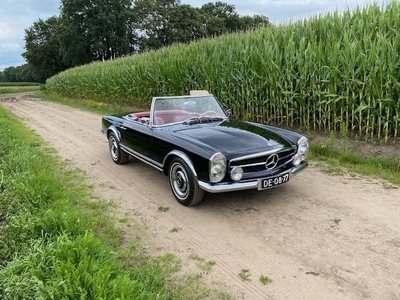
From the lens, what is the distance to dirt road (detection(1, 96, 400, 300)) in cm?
258

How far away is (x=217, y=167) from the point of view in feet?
11.7

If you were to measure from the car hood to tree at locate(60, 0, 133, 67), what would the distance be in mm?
47846

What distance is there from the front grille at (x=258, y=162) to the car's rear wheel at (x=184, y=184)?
565 mm

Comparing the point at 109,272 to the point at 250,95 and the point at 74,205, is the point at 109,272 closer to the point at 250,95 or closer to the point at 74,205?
the point at 74,205

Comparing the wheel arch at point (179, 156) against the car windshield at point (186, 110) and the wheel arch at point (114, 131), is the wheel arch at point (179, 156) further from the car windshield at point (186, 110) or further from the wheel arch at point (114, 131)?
the wheel arch at point (114, 131)

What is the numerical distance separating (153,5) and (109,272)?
188 ft

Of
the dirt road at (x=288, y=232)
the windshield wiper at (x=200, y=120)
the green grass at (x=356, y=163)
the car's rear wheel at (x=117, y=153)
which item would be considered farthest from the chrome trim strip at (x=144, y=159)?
the green grass at (x=356, y=163)

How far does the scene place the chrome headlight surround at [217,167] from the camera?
3.54 meters

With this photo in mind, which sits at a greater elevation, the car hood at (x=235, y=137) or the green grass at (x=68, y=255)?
the car hood at (x=235, y=137)

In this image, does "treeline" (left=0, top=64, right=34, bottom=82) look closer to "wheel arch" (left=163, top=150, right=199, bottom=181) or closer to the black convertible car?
the black convertible car

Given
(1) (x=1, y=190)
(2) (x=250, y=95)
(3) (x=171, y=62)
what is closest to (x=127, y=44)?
(3) (x=171, y=62)

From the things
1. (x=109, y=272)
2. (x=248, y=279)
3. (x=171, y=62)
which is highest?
(x=171, y=62)

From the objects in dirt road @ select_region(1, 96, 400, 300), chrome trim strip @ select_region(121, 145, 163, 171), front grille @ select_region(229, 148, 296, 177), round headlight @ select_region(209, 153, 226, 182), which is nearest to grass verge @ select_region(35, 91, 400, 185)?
dirt road @ select_region(1, 96, 400, 300)

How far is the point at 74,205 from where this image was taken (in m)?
4.10
